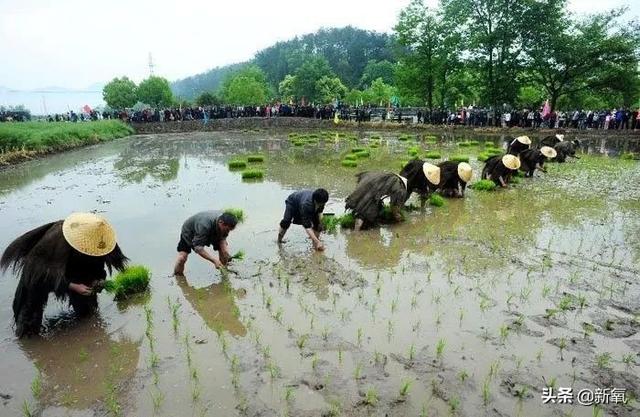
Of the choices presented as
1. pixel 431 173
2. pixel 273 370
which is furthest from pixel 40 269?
pixel 431 173

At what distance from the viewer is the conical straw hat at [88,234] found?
5.52m

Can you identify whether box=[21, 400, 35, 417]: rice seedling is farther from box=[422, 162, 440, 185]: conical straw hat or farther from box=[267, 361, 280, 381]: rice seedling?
box=[422, 162, 440, 185]: conical straw hat

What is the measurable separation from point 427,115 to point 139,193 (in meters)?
27.1

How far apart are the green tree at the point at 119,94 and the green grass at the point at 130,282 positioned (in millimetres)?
69386

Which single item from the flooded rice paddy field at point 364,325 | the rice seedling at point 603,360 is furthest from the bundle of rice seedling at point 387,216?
the rice seedling at point 603,360

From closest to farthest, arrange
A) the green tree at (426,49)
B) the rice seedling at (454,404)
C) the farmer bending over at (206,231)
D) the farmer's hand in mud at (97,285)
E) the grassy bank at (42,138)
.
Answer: the rice seedling at (454,404)
the farmer's hand in mud at (97,285)
the farmer bending over at (206,231)
the grassy bank at (42,138)
the green tree at (426,49)

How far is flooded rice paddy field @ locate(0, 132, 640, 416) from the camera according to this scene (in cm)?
442

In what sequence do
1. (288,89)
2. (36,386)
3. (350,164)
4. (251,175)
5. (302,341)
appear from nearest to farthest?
(36,386) < (302,341) < (251,175) < (350,164) < (288,89)

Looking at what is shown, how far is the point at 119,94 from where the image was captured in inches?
2702

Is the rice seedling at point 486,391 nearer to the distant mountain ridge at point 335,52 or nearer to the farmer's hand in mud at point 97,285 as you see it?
the farmer's hand in mud at point 97,285

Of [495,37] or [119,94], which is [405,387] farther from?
[119,94]

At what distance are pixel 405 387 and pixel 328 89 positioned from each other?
65109 mm

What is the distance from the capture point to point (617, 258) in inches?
303

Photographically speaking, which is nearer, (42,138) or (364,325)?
(364,325)
